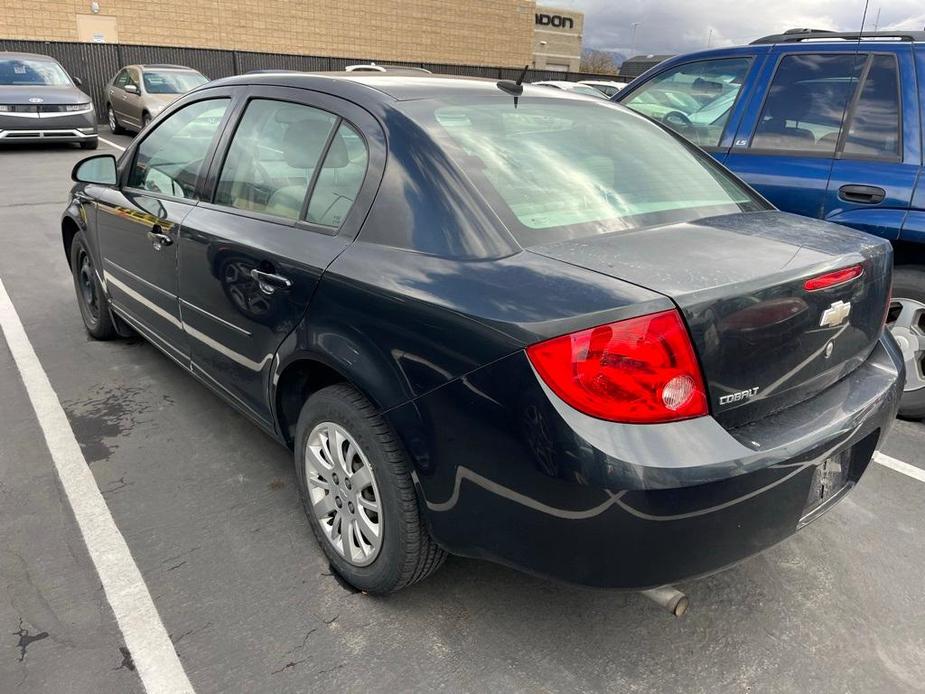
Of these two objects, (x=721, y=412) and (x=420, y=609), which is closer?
(x=721, y=412)

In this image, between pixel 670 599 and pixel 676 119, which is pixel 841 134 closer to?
pixel 676 119

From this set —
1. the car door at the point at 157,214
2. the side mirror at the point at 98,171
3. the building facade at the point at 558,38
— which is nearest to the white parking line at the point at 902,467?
the car door at the point at 157,214

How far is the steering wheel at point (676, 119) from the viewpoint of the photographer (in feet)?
15.5

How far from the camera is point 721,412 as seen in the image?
192 centimetres

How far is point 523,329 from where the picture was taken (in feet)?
6.09

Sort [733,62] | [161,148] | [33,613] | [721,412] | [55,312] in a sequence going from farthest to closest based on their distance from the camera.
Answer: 1. [55,312]
2. [733,62]
3. [161,148]
4. [33,613]
5. [721,412]

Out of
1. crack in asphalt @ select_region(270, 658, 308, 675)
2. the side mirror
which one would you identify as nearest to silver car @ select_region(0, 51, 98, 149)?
the side mirror

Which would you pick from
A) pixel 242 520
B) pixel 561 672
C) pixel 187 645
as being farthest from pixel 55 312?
pixel 561 672

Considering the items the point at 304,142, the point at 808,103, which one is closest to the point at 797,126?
the point at 808,103

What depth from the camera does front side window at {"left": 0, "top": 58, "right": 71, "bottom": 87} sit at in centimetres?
1349

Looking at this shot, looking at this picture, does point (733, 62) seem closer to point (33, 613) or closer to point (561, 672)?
point (561, 672)

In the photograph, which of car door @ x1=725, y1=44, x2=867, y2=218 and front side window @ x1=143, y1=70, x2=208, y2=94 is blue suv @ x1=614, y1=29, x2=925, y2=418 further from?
front side window @ x1=143, y1=70, x2=208, y2=94

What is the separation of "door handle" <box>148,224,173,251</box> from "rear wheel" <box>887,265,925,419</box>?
357 centimetres

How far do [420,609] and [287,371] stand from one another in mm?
954
